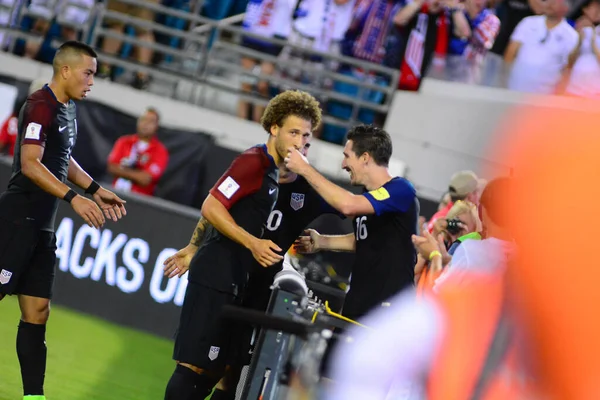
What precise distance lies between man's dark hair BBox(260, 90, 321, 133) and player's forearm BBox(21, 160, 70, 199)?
133 centimetres

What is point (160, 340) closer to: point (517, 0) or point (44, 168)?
point (44, 168)

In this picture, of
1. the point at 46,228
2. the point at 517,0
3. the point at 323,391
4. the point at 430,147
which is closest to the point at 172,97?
the point at 430,147

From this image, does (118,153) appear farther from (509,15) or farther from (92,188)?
(92,188)

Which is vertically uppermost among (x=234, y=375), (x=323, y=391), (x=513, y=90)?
(x=513, y=90)

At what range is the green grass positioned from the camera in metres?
7.26

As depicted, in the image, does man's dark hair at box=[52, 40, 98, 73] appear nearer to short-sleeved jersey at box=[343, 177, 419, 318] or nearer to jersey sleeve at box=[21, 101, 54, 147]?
jersey sleeve at box=[21, 101, 54, 147]

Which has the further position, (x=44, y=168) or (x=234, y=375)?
(x=234, y=375)

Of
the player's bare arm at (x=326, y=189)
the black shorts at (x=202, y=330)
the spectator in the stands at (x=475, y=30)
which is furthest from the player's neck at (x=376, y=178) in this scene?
the spectator in the stands at (x=475, y=30)

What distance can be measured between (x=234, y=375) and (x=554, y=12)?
6.97 metres

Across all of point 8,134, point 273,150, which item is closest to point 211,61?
point 8,134

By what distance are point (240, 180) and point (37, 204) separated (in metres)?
1.39

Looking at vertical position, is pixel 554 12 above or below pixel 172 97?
above

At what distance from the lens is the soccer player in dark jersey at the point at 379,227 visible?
5648 millimetres

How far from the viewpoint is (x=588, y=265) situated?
2.37 meters
